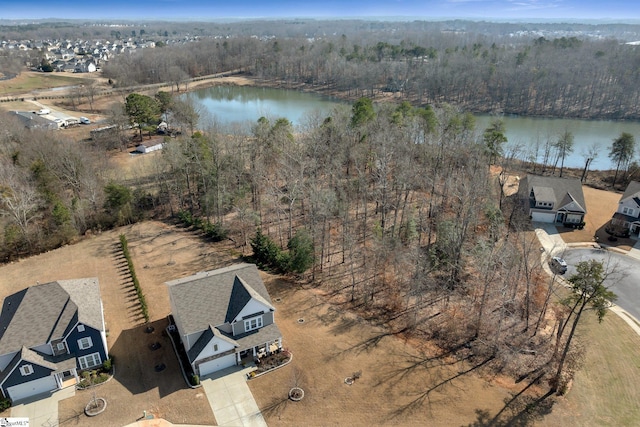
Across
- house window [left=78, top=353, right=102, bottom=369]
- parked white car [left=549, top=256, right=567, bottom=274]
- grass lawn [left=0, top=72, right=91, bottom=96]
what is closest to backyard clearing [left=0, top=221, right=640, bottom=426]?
house window [left=78, top=353, right=102, bottom=369]

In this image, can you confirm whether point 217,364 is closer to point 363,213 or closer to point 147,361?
point 147,361

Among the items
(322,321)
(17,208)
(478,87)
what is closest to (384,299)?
(322,321)

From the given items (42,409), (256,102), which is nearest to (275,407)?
(42,409)

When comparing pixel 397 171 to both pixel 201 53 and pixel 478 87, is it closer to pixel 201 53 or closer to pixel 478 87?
pixel 478 87

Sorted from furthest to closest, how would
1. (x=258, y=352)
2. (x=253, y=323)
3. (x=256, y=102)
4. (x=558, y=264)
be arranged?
1. (x=256, y=102)
2. (x=558, y=264)
3. (x=253, y=323)
4. (x=258, y=352)

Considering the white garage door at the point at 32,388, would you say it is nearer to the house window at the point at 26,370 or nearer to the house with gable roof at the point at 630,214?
the house window at the point at 26,370

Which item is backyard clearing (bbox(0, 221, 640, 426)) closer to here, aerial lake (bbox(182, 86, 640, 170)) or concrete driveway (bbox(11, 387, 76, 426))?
concrete driveway (bbox(11, 387, 76, 426))
